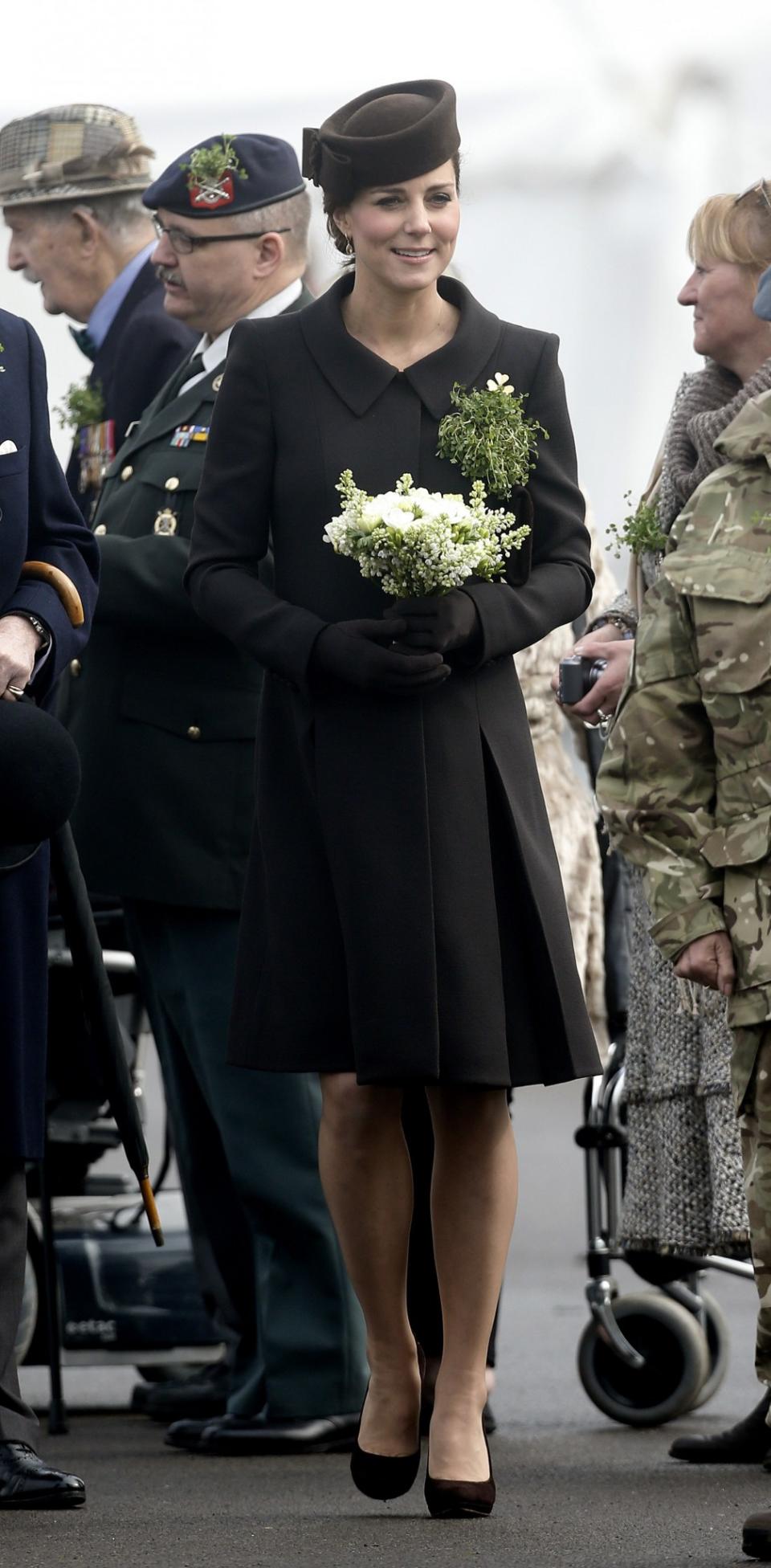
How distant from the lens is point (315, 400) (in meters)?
4.14

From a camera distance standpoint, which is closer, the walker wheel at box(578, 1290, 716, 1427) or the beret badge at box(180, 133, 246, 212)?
the beret badge at box(180, 133, 246, 212)

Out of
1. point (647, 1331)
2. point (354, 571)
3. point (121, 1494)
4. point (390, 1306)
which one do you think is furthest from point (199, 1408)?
point (354, 571)

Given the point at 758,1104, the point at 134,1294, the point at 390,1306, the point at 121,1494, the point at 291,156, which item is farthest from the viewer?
the point at 134,1294

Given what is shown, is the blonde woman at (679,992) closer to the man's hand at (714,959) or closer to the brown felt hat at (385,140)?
the brown felt hat at (385,140)

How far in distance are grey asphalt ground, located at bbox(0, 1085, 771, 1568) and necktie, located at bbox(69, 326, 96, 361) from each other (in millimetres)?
2442

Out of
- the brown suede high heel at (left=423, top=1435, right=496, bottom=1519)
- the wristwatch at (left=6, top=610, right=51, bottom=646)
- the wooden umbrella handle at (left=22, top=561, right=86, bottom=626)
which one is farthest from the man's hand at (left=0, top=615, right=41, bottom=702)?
the brown suede high heel at (left=423, top=1435, right=496, bottom=1519)

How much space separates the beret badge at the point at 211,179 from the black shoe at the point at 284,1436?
2356mm

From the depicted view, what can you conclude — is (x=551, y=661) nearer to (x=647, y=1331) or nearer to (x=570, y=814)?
(x=570, y=814)

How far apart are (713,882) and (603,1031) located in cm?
229

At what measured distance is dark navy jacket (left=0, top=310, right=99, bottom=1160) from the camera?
4176 mm

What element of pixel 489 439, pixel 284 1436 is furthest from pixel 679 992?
pixel 489 439

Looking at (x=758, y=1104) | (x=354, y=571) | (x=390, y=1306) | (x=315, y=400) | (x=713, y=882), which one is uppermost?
(x=315, y=400)

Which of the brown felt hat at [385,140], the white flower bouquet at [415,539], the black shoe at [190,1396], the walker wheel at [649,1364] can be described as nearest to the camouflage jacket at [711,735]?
the white flower bouquet at [415,539]

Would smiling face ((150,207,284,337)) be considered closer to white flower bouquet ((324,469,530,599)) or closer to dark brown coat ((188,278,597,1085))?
dark brown coat ((188,278,597,1085))
